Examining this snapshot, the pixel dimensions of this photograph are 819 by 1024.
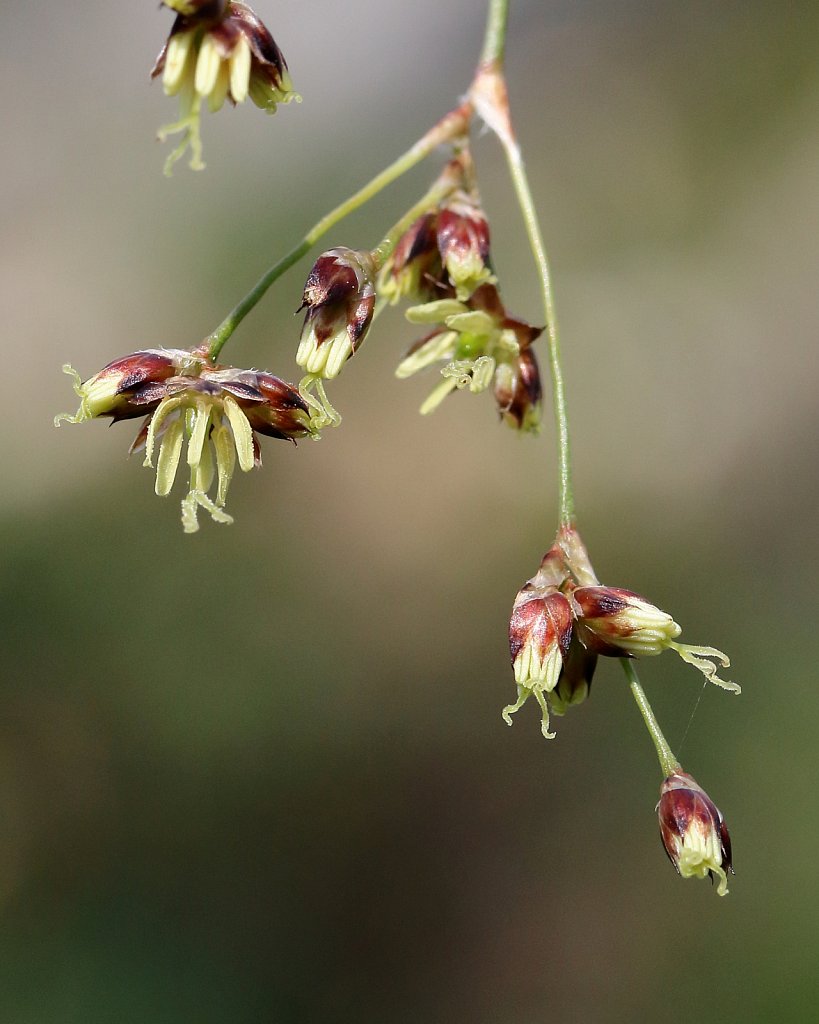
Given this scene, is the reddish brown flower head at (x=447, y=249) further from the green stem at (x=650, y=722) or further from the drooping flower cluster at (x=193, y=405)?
the green stem at (x=650, y=722)

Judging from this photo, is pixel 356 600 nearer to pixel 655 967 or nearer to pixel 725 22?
pixel 655 967

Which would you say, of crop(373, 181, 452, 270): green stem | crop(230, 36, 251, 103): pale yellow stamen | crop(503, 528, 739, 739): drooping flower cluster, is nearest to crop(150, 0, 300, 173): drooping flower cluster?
crop(230, 36, 251, 103): pale yellow stamen

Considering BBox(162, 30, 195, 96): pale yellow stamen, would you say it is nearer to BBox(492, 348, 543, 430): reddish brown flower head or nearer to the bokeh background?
BBox(492, 348, 543, 430): reddish brown flower head

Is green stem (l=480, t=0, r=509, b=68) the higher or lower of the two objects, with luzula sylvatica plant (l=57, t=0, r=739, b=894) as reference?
higher

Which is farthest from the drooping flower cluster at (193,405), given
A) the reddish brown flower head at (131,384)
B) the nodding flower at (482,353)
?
the nodding flower at (482,353)

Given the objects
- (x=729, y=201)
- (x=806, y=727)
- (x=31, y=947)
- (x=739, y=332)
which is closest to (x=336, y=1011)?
(x=31, y=947)

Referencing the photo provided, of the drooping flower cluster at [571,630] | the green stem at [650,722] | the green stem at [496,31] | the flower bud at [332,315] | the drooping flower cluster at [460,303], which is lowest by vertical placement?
the green stem at [650,722]

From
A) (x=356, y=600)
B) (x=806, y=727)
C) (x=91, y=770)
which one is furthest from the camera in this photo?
(x=356, y=600)
